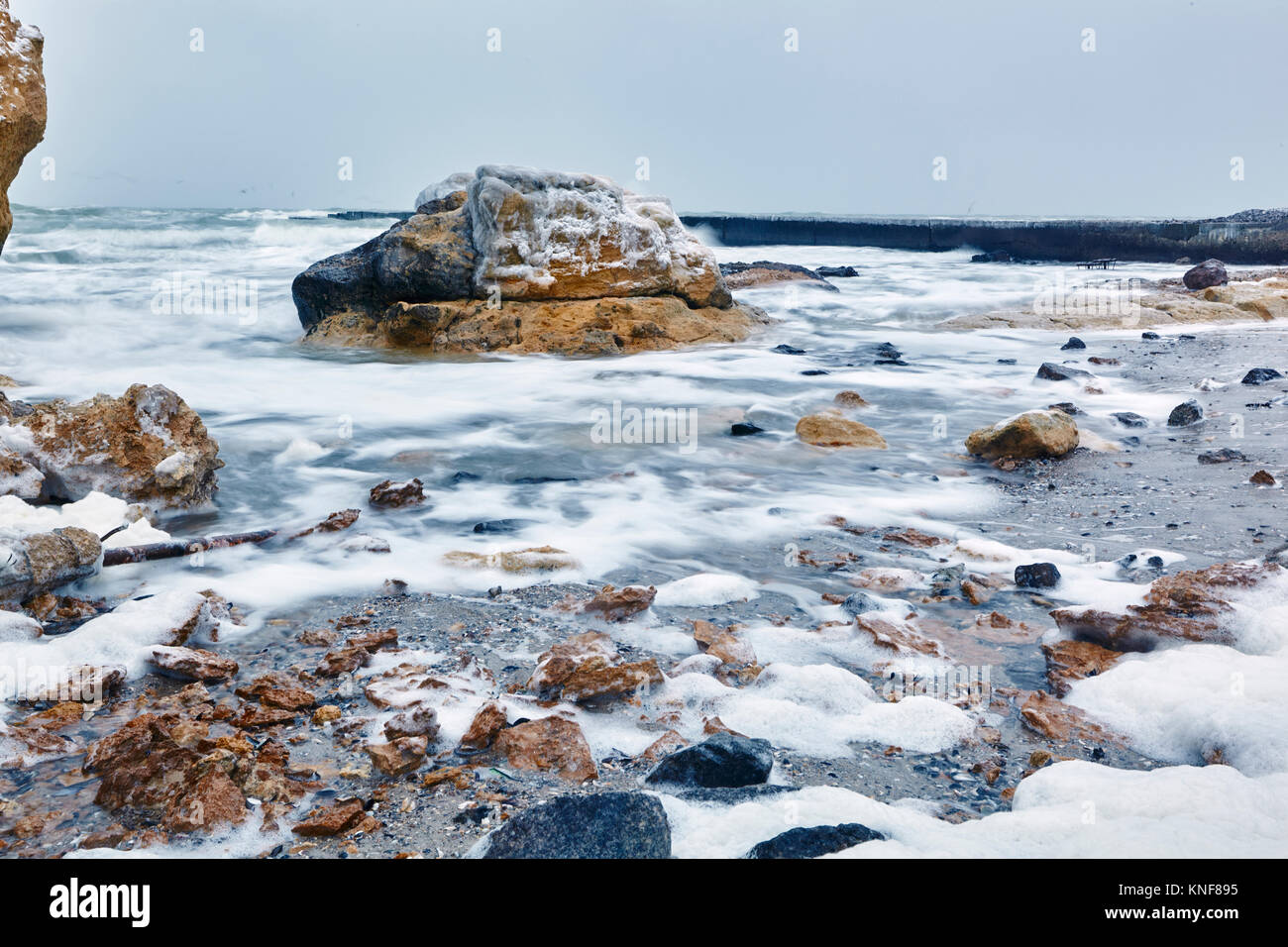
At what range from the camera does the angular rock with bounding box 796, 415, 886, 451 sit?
20.1ft

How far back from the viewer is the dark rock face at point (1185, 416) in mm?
6398

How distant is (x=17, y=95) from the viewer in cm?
454

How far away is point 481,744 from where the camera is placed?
2.24 m

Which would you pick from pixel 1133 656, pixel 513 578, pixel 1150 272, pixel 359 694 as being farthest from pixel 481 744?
pixel 1150 272

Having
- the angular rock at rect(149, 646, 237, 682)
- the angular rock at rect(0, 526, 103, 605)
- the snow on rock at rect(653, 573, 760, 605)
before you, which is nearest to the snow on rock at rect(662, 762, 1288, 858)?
the snow on rock at rect(653, 573, 760, 605)

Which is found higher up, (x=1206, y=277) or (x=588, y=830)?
(x=1206, y=277)

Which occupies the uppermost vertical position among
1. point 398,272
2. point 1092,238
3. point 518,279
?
point 1092,238

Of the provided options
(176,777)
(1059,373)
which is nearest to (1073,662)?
(176,777)

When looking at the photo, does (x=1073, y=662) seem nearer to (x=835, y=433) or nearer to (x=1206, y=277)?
(x=835, y=433)

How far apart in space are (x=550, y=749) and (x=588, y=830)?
1.95 ft

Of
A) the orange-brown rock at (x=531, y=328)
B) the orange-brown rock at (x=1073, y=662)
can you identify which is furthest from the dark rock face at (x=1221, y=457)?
the orange-brown rock at (x=531, y=328)

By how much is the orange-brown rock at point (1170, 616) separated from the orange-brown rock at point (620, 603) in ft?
4.80

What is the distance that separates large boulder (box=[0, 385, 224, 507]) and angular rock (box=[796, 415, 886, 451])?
3924mm

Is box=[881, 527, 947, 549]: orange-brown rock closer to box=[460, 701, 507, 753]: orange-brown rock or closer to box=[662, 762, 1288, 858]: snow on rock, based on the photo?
box=[662, 762, 1288, 858]: snow on rock
